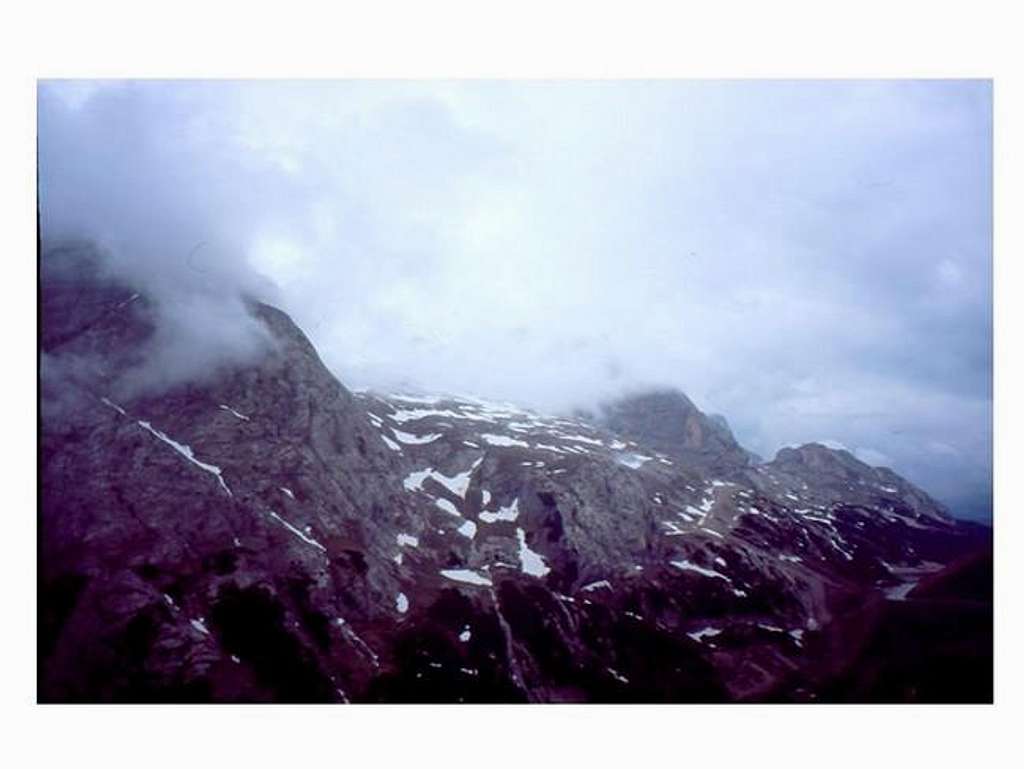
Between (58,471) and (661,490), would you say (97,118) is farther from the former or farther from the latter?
(661,490)

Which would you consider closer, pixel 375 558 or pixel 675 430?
pixel 375 558

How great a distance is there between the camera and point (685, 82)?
2566cm

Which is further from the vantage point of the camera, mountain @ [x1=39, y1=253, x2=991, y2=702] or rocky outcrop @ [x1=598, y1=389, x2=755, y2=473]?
rocky outcrop @ [x1=598, y1=389, x2=755, y2=473]

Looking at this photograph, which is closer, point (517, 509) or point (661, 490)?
point (517, 509)

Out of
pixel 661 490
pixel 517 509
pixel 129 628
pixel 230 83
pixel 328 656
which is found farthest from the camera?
pixel 661 490

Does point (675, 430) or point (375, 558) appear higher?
point (675, 430)

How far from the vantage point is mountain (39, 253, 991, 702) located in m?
26.9

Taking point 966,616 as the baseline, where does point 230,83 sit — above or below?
above

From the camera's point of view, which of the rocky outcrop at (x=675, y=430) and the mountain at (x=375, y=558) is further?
the rocky outcrop at (x=675, y=430)

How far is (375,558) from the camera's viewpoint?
124 feet

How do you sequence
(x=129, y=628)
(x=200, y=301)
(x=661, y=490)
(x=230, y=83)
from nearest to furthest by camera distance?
(x=230, y=83) < (x=129, y=628) < (x=200, y=301) < (x=661, y=490)

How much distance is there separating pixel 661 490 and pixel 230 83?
169 feet

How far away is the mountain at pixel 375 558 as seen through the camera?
2692 centimetres

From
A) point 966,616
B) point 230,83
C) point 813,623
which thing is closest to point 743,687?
point 813,623
